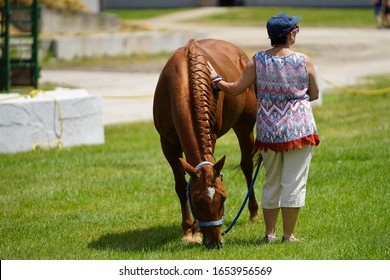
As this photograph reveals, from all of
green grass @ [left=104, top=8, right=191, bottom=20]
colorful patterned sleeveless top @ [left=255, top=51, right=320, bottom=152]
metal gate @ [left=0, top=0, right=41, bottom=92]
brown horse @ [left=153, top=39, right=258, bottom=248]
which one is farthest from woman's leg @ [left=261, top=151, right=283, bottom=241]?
green grass @ [left=104, top=8, right=191, bottom=20]

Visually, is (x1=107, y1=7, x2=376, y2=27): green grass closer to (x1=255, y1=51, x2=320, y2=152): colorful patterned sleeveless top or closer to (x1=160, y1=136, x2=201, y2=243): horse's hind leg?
(x1=160, y1=136, x2=201, y2=243): horse's hind leg

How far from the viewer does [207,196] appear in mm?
7051

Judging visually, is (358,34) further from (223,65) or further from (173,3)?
(223,65)

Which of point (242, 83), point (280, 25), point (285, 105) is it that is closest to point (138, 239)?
point (242, 83)

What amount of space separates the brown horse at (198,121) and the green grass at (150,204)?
0.31 m

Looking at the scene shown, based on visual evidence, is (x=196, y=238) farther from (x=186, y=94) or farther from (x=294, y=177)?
(x=186, y=94)

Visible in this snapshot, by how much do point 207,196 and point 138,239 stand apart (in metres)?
1.45

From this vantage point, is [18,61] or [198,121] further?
[18,61]

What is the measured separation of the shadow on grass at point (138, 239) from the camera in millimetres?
7952

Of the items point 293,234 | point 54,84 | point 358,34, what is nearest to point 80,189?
point 293,234

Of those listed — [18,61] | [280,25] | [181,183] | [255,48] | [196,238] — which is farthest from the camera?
[255,48]

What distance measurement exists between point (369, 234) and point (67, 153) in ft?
18.9

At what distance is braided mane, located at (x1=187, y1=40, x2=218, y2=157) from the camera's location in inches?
291

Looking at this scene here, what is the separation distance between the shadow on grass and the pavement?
753cm
